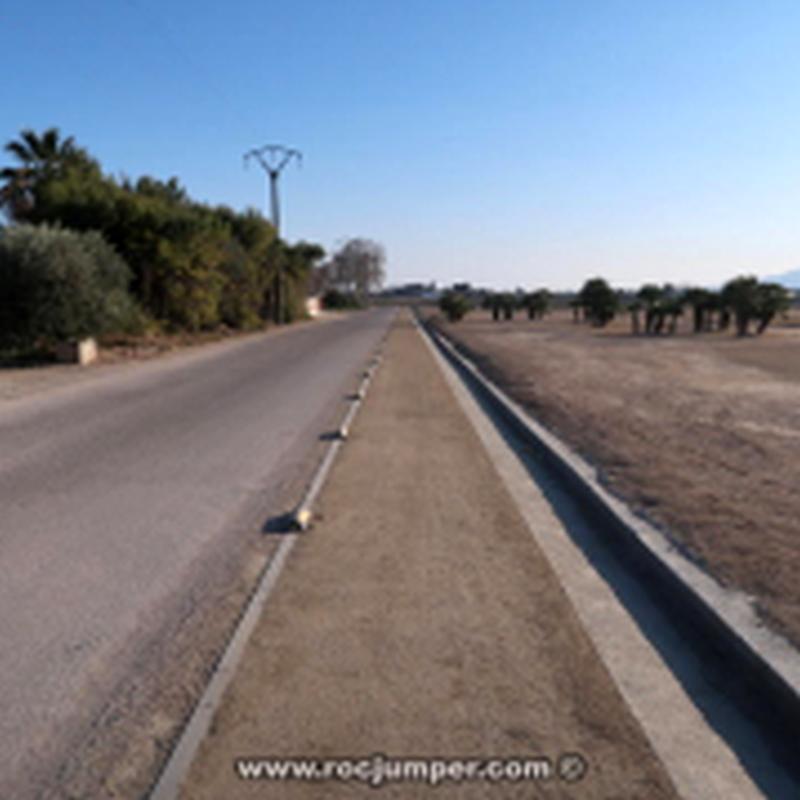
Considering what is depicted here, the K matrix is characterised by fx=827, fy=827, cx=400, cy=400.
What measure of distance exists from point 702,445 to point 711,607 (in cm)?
527

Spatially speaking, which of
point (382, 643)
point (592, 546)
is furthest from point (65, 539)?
point (592, 546)

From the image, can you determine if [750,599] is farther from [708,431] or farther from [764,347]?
[764,347]

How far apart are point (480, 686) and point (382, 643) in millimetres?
669

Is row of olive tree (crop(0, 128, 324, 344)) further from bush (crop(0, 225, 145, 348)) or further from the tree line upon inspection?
the tree line

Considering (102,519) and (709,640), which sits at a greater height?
(709,640)

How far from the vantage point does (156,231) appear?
99.0 feet

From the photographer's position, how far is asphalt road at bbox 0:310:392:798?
3.86 meters

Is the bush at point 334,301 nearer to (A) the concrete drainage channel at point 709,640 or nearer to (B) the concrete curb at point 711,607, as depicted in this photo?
(B) the concrete curb at point 711,607

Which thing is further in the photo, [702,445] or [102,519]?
[702,445]

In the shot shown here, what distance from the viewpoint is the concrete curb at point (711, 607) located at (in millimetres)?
3691

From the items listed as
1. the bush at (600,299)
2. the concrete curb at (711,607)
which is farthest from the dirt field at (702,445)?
the bush at (600,299)

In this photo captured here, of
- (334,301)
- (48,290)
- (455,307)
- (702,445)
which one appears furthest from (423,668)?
(334,301)

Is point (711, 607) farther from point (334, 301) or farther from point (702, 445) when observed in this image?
point (334, 301)

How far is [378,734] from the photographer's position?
11.3 feet
